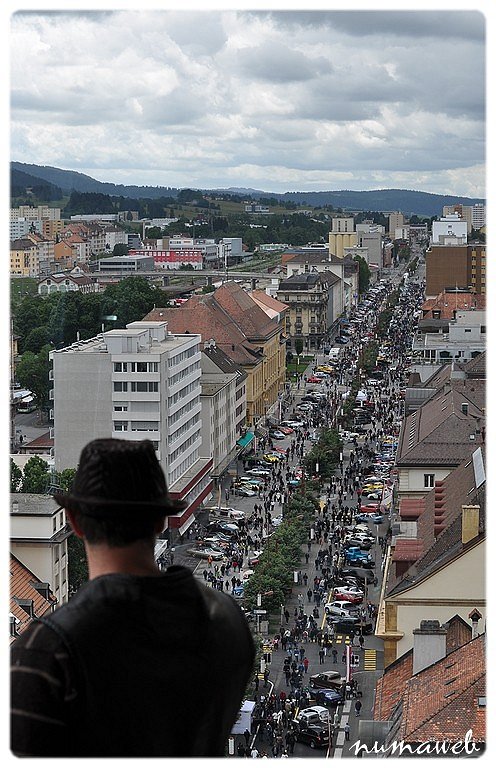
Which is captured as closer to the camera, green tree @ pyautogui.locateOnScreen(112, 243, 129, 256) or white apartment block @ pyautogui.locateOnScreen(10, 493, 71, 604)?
white apartment block @ pyautogui.locateOnScreen(10, 493, 71, 604)

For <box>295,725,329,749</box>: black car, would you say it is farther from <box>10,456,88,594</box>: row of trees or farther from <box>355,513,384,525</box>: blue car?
<box>355,513,384,525</box>: blue car

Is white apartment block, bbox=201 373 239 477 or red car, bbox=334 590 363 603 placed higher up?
white apartment block, bbox=201 373 239 477

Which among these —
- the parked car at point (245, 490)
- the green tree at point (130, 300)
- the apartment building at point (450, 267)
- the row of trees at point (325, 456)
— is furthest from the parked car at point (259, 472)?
the apartment building at point (450, 267)

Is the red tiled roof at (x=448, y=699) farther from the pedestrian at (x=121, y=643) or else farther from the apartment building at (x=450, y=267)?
the apartment building at (x=450, y=267)

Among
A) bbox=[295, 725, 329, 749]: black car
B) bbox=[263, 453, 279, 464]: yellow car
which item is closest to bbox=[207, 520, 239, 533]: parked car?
bbox=[263, 453, 279, 464]: yellow car

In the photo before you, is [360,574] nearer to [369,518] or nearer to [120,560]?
[369,518]
